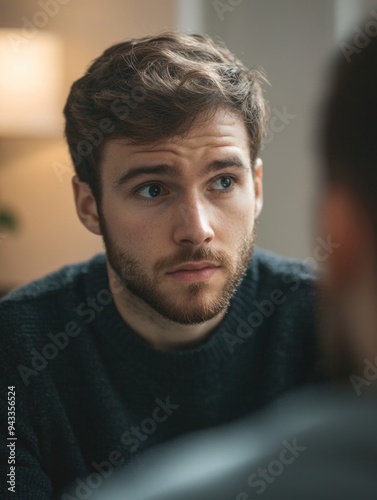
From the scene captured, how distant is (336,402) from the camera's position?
1.80 feet

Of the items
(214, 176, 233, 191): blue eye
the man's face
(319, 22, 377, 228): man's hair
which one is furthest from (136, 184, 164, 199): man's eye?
(319, 22, 377, 228): man's hair

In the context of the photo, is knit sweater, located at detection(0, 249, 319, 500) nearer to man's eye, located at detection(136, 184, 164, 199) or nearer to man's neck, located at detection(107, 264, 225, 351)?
man's neck, located at detection(107, 264, 225, 351)

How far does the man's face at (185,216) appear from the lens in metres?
1.32

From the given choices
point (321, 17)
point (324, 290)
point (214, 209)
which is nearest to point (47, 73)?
point (321, 17)

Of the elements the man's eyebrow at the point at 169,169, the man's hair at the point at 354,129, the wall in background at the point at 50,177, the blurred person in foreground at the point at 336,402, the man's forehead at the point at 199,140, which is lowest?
the blurred person in foreground at the point at 336,402

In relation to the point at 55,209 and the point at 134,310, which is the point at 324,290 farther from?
the point at 55,209

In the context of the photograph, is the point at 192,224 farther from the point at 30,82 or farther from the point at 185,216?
the point at 30,82

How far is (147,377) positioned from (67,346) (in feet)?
0.51

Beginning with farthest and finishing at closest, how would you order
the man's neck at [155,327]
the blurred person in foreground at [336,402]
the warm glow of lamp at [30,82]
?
the warm glow of lamp at [30,82]
the man's neck at [155,327]
the blurred person in foreground at [336,402]

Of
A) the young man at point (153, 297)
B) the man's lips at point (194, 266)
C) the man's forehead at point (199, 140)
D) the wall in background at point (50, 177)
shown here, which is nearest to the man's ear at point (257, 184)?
the young man at point (153, 297)

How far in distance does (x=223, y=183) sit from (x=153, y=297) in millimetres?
236

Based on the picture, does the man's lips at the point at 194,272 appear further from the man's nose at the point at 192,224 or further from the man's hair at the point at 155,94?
the man's hair at the point at 155,94

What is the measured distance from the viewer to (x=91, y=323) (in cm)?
145

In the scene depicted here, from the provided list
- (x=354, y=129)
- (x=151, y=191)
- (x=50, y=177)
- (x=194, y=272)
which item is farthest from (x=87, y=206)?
(x=50, y=177)
